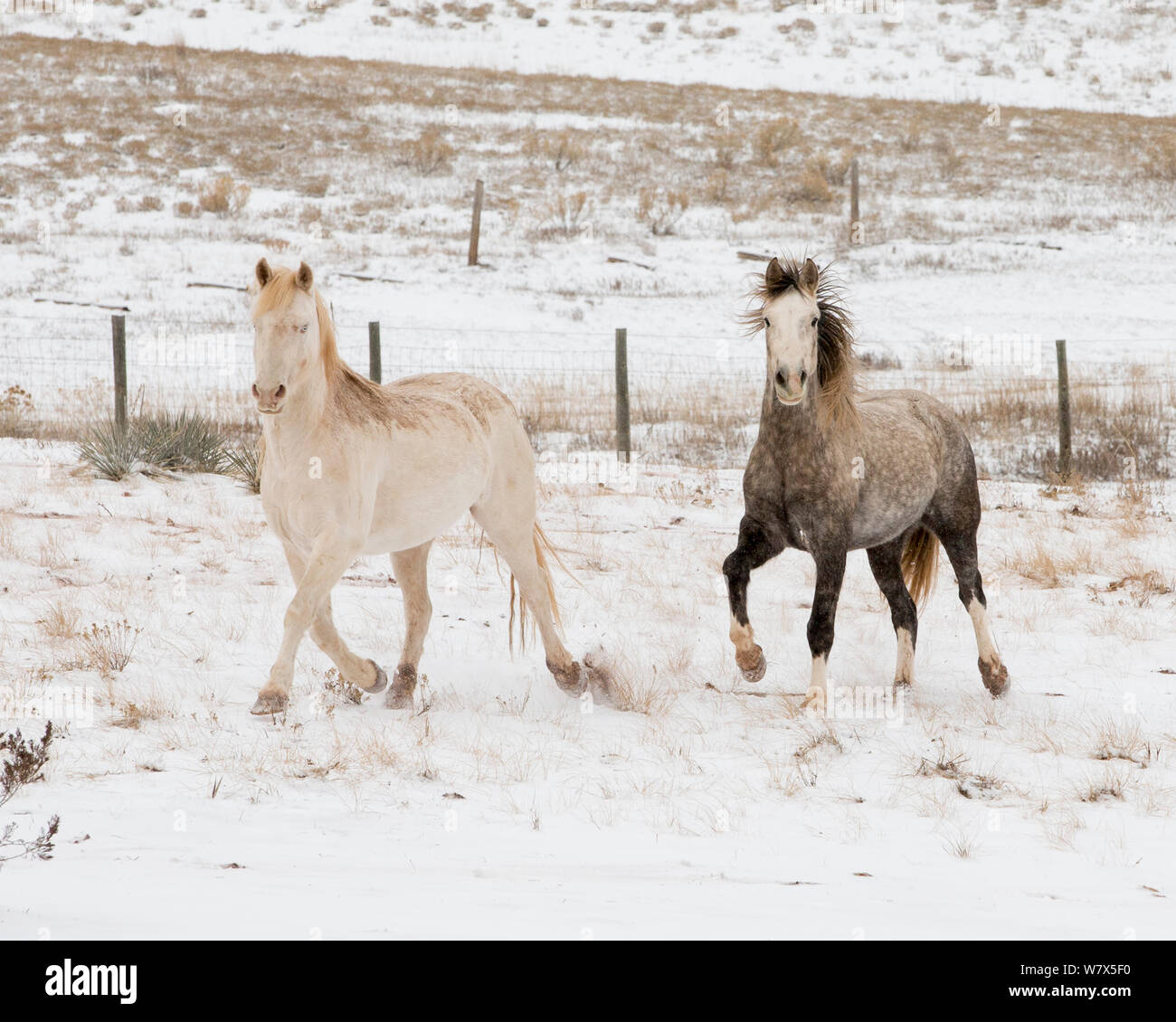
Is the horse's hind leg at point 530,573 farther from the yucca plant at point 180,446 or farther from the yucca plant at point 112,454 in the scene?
the yucca plant at point 180,446

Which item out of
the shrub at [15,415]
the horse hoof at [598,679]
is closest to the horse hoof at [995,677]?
the horse hoof at [598,679]

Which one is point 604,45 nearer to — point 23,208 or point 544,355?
point 23,208

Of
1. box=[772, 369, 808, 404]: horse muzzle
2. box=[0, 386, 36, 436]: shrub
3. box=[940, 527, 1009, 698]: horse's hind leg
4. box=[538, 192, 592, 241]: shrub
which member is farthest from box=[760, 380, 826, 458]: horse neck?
box=[538, 192, 592, 241]: shrub

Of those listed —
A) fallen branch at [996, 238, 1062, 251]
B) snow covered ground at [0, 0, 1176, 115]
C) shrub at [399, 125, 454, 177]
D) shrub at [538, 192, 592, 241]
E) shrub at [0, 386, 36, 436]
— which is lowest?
shrub at [0, 386, 36, 436]

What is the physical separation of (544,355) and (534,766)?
554 inches

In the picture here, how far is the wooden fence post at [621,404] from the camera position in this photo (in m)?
13.1

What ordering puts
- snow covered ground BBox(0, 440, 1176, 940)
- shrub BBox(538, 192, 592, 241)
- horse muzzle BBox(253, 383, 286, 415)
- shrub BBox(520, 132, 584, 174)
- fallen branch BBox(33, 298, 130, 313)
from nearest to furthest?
1. snow covered ground BBox(0, 440, 1176, 940)
2. horse muzzle BBox(253, 383, 286, 415)
3. fallen branch BBox(33, 298, 130, 313)
4. shrub BBox(538, 192, 592, 241)
5. shrub BBox(520, 132, 584, 174)

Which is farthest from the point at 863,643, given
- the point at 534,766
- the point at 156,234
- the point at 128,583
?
the point at 156,234

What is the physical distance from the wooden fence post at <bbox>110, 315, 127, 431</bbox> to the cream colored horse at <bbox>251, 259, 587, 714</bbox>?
23.4ft

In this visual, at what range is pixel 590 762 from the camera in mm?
4996

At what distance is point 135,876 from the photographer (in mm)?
3479

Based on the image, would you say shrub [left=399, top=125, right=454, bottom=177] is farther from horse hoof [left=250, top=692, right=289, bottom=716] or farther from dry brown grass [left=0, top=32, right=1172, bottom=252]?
horse hoof [left=250, top=692, right=289, bottom=716]

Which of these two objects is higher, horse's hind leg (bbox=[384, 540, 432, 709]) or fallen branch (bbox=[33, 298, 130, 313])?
fallen branch (bbox=[33, 298, 130, 313])

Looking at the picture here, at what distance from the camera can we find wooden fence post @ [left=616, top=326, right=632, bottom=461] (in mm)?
13055
